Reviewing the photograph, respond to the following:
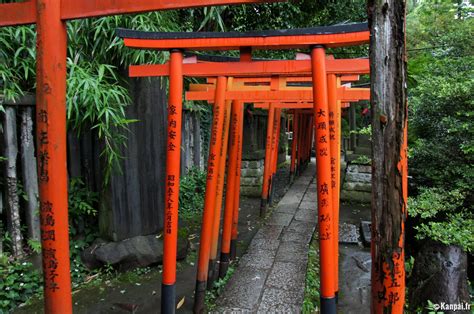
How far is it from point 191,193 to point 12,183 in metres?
4.39

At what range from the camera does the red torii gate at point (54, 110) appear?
2.19 metres

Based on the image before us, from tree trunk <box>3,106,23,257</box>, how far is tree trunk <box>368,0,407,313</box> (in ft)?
13.7

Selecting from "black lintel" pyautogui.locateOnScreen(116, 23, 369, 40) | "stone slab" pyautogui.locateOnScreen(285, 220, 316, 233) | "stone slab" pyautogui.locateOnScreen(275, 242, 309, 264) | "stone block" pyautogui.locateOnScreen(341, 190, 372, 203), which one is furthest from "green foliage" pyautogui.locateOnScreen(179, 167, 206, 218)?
"black lintel" pyautogui.locateOnScreen(116, 23, 369, 40)

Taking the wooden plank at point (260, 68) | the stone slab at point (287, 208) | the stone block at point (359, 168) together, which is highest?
the wooden plank at point (260, 68)

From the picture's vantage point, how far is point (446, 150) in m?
5.19

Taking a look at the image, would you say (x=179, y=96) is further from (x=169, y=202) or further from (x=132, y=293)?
(x=132, y=293)

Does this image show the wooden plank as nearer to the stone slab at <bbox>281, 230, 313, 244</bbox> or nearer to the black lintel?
the black lintel

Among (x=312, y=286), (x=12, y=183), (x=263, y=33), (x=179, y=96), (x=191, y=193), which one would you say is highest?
(x=263, y=33)

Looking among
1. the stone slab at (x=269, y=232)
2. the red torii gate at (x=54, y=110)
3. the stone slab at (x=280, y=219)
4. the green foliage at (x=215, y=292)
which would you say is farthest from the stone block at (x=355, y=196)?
the red torii gate at (x=54, y=110)

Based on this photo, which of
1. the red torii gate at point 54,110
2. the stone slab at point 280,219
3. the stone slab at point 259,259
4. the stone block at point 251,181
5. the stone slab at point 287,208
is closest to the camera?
the red torii gate at point 54,110

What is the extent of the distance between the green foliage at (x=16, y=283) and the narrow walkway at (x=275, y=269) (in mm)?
2235

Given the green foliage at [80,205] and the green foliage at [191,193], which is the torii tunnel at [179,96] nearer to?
the green foliage at [80,205]

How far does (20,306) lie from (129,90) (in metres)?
3.08

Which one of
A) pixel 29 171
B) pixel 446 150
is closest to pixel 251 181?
pixel 446 150
